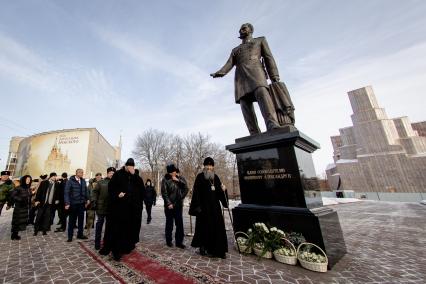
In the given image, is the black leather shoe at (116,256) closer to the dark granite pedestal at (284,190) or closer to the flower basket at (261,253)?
the dark granite pedestal at (284,190)

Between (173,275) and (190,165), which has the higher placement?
(190,165)

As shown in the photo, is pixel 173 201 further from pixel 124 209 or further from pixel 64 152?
pixel 64 152

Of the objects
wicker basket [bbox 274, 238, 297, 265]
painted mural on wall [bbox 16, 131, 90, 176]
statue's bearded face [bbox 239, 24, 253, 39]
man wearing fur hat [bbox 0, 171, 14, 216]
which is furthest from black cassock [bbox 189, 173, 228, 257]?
painted mural on wall [bbox 16, 131, 90, 176]

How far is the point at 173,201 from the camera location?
5230mm

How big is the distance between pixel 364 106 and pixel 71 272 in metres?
72.0

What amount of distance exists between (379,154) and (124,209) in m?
64.1

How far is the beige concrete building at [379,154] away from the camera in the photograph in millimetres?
47344

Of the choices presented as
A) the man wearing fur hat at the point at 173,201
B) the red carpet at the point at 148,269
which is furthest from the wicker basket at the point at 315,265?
the man wearing fur hat at the point at 173,201

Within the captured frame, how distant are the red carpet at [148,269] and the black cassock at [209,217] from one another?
904 mm

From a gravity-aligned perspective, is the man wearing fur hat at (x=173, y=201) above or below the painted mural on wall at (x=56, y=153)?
below

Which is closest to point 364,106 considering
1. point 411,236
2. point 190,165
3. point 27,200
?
point 190,165

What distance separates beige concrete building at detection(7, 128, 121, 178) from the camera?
3762cm

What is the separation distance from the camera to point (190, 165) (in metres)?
32.3

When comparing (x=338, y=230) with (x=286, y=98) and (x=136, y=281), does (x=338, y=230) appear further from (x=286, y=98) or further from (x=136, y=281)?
(x=136, y=281)
